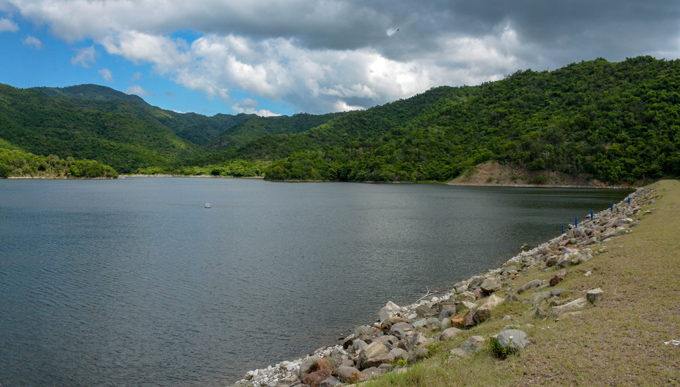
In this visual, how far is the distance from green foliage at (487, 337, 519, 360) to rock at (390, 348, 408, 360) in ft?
7.88

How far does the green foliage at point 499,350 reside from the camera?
782 cm

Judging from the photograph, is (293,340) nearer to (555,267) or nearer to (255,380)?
(255,380)

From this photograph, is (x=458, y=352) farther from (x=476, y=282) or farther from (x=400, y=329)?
(x=476, y=282)

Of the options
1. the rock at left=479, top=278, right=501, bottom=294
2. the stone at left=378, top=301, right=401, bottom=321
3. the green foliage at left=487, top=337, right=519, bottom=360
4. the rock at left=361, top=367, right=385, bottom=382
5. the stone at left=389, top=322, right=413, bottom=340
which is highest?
the green foliage at left=487, top=337, right=519, bottom=360

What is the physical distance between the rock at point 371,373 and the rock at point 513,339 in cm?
270

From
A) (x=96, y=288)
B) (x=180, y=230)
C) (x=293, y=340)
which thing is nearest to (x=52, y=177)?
(x=180, y=230)

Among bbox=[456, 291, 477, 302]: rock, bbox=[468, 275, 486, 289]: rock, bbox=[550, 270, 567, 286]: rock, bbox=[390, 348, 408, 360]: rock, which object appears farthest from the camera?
bbox=[468, 275, 486, 289]: rock

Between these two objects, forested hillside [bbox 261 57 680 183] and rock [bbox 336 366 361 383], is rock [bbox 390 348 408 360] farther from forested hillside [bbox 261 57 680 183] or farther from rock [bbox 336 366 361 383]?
forested hillside [bbox 261 57 680 183]

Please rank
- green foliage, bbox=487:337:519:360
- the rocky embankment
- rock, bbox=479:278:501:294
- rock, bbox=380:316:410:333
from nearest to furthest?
green foliage, bbox=487:337:519:360 → the rocky embankment → rock, bbox=380:316:410:333 → rock, bbox=479:278:501:294

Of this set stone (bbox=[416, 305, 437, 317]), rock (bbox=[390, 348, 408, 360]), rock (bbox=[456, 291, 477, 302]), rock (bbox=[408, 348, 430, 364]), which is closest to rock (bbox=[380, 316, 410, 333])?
stone (bbox=[416, 305, 437, 317])

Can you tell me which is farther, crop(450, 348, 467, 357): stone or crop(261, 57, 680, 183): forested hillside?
crop(261, 57, 680, 183): forested hillside

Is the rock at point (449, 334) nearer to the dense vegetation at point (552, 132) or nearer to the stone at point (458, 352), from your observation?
the stone at point (458, 352)

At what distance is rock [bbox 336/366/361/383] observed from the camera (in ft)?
31.3

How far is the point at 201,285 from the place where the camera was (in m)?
22.3
